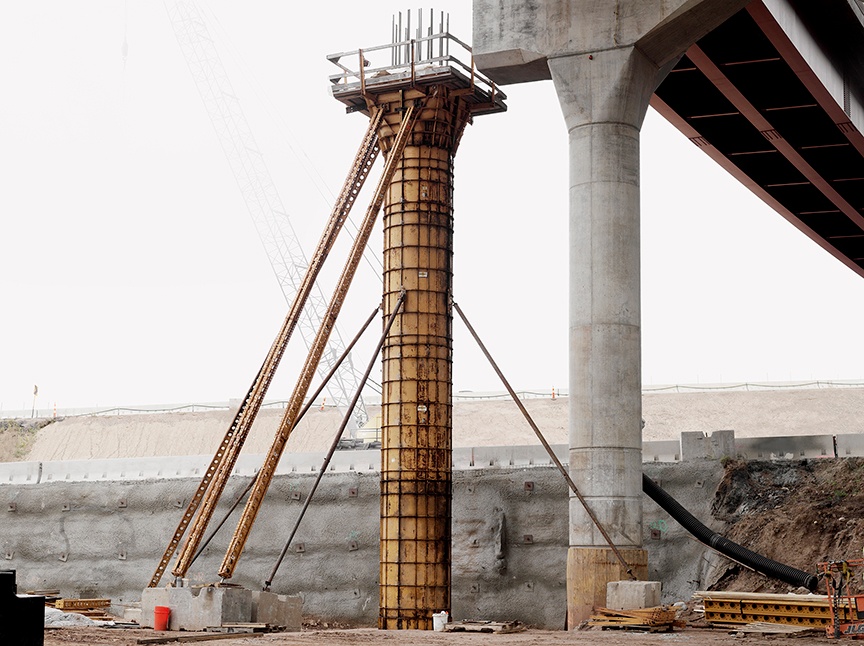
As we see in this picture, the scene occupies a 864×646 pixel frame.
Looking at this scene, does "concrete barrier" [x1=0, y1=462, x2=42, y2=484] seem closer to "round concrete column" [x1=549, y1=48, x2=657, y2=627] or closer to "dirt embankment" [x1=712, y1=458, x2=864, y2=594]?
"round concrete column" [x1=549, y1=48, x2=657, y2=627]

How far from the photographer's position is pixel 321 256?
2858cm

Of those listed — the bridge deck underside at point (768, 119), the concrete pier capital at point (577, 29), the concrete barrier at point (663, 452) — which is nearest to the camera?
the concrete pier capital at point (577, 29)

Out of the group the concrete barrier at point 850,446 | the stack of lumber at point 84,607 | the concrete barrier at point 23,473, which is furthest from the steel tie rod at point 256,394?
the concrete barrier at point 850,446

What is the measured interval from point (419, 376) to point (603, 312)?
21.5ft

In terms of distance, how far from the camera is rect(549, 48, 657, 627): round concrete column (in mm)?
23906

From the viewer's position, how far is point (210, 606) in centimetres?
2308

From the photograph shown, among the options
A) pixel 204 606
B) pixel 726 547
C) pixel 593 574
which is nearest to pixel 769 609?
pixel 593 574

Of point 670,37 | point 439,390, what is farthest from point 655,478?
point 670,37

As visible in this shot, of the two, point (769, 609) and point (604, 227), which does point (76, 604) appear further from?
point (769, 609)

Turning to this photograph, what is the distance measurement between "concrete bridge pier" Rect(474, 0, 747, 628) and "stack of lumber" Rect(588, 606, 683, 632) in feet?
3.55

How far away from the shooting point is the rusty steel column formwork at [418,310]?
2861 cm

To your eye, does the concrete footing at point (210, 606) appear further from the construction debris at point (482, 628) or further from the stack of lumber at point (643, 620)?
the stack of lumber at point (643, 620)

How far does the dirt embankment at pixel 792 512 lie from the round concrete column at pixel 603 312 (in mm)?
6895

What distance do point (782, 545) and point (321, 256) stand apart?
47.1 ft
